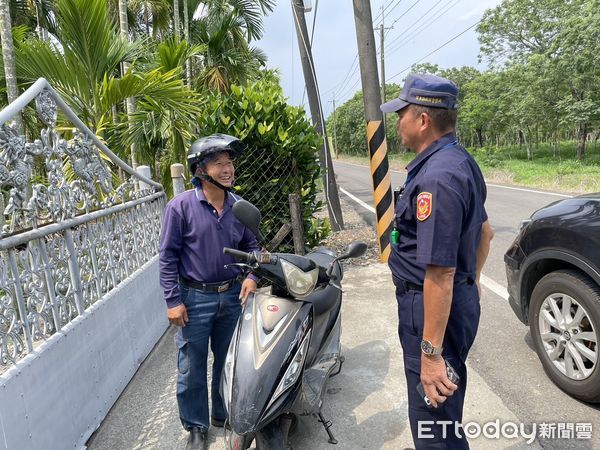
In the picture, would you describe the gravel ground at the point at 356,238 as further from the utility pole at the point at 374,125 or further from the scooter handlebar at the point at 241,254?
the scooter handlebar at the point at 241,254

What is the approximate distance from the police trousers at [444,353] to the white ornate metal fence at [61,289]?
1761mm

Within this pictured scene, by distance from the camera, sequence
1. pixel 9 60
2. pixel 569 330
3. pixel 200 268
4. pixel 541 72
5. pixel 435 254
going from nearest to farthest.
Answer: pixel 435 254 < pixel 200 268 < pixel 569 330 < pixel 9 60 < pixel 541 72

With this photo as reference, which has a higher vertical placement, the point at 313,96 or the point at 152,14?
the point at 152,14

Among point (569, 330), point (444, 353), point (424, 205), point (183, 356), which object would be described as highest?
point (424, 205)

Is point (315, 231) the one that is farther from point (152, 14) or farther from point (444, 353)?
point (152, 14)

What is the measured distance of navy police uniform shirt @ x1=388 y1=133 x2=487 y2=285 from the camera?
61.9 inches

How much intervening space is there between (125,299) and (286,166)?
2606mm

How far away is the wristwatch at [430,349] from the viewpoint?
1636mm

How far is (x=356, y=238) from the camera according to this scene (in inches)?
300

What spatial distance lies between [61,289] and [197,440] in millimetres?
1203

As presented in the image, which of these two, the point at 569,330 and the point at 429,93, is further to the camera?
the point at 569,330

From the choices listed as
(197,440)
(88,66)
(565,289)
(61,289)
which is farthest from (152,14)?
(565,289)

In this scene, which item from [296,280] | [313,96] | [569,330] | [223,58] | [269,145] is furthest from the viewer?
[223,58]

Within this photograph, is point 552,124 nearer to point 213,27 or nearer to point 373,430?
point 213,27
